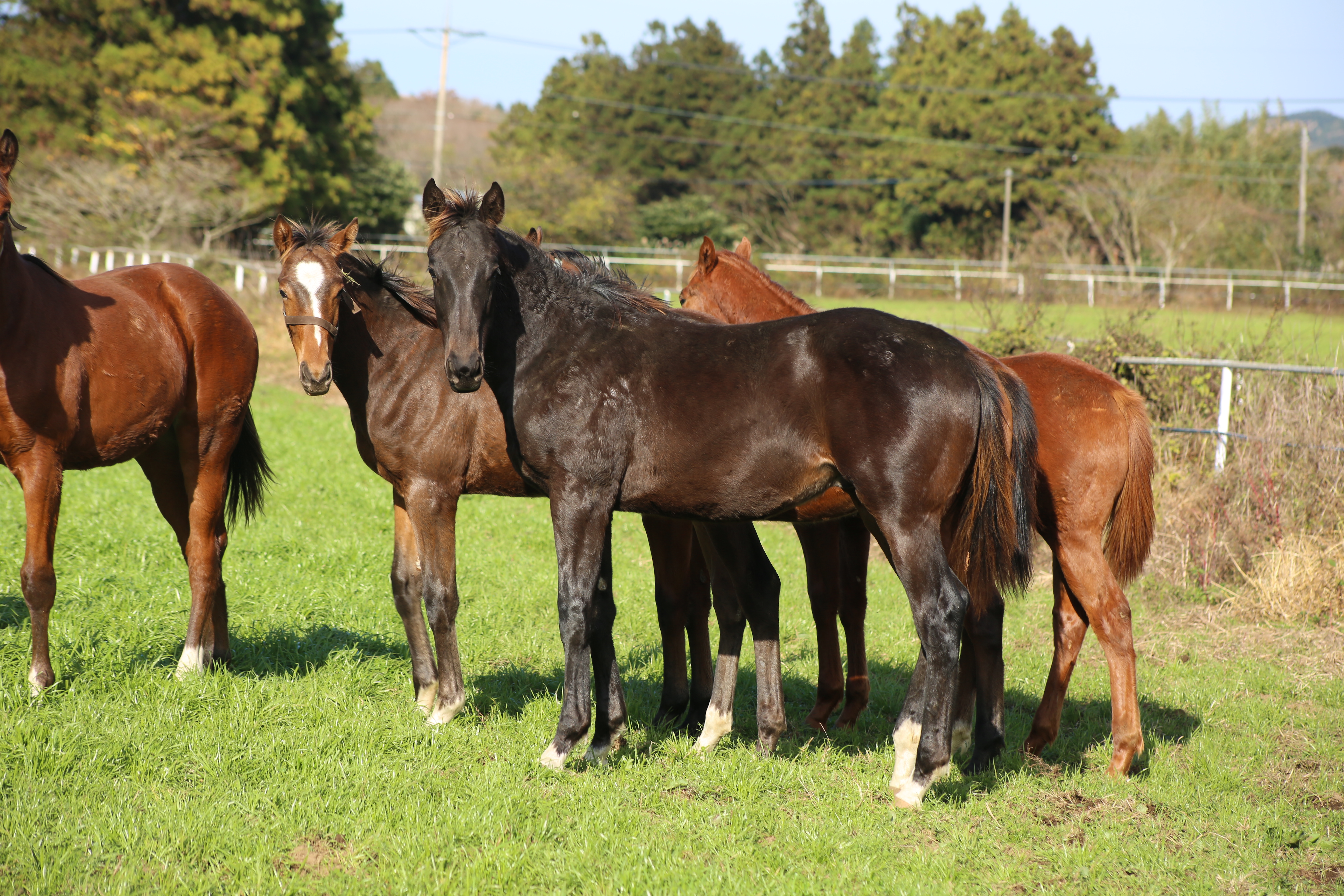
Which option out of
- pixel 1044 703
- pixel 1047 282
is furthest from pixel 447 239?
pixel 1047 282

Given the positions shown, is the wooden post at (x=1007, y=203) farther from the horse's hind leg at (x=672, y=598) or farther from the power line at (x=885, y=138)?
the horse's hind leg at (x=672, y=598)

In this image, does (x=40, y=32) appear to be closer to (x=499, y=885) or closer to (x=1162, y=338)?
(x=1162, y=338)

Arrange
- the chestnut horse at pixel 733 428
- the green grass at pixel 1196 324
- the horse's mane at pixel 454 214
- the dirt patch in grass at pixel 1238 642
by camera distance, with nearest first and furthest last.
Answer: the chestnut horse at pixel 733 428
the horse's mane at pixel 454 214
the dirt patch in grass at pixel 1238 642
the green grass at pixel 1196 324

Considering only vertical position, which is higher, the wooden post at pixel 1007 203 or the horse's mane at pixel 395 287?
the wooden post at pixel 1007 203

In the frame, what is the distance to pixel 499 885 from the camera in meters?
3.32

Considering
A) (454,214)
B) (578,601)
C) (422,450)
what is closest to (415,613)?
(422,450)

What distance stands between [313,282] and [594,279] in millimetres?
1387

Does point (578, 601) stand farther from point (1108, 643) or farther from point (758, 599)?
point (1108, 643)

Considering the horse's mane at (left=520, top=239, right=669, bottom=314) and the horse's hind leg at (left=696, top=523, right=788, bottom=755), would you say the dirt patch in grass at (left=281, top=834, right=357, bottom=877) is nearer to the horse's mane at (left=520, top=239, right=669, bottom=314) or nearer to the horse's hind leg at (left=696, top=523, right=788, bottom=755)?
the horse's hind leg at (left=696, top=523, right=788, bottom=755)

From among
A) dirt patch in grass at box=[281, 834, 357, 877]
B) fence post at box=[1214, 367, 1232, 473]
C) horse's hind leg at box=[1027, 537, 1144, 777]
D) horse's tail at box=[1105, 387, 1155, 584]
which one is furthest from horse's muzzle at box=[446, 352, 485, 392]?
fence post at box=[1214, 367, 1232, 473]

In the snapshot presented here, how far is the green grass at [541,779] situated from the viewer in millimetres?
3455

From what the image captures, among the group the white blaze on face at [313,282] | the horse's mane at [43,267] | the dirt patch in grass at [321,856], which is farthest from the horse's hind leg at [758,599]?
the horse's mane at [43,267]

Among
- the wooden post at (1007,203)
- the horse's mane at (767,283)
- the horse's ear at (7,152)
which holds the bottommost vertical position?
the horse's mane at (767,283)

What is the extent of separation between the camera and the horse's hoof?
14.0ft
